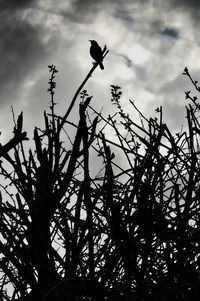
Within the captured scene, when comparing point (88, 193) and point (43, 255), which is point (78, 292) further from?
point (88, 193)

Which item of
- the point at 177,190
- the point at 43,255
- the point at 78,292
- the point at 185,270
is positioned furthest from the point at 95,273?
the point at 177,190

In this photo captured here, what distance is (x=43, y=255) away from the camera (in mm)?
2020

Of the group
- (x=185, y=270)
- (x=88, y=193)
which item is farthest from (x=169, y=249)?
(x=88, y=193)

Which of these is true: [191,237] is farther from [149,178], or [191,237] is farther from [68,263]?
[68,263]

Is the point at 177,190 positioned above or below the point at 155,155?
below

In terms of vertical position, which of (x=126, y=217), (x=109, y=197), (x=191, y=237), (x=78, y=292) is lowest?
(x=78, y=292)

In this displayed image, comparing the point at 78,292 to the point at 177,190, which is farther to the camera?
the point at 177,190

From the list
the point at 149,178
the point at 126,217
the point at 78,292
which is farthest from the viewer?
the point at 149,178

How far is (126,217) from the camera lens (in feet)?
6.43

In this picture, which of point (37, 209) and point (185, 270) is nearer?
point (185, 270)

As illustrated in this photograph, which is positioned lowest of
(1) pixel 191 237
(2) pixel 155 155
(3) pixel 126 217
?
(1) pixel 191 237

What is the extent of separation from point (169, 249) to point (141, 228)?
196 millimetres

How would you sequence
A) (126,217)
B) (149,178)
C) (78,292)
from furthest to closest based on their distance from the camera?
(149,178) → (126,217) → (78,292)

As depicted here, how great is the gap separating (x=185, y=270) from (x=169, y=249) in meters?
0.12
